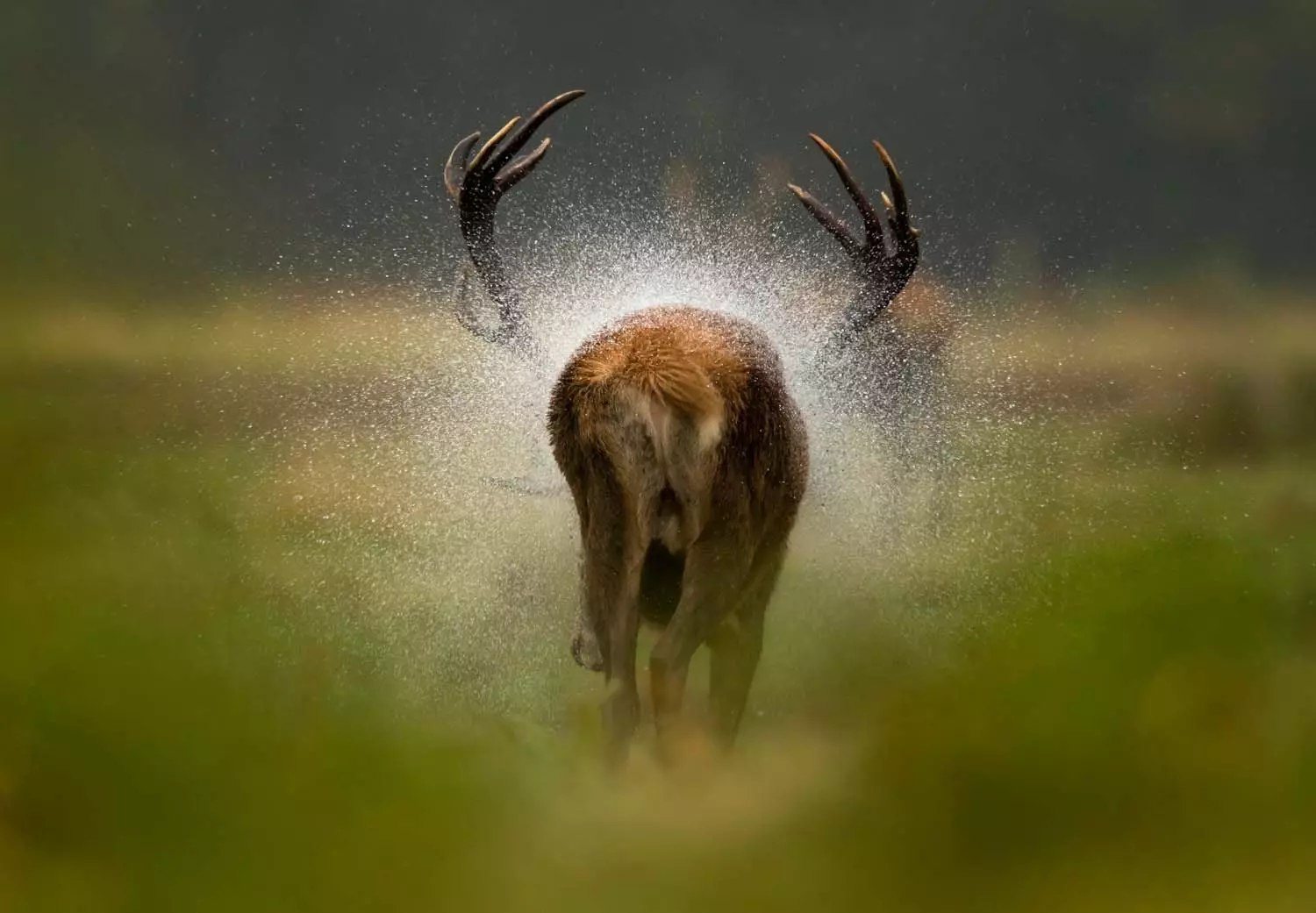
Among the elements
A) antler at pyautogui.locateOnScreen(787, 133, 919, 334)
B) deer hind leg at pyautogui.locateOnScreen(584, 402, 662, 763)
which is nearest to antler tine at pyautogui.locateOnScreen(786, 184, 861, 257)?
antler at pyautogui.locateOnScreen(787, 133, 919, 334)

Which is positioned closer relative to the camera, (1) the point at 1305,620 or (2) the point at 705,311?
(2) the point at 705,311

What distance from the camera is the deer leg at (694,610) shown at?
2305 mm

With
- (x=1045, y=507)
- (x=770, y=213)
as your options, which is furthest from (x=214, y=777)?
(x=1045, y=507)

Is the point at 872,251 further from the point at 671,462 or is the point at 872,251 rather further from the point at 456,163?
the point at 456,163

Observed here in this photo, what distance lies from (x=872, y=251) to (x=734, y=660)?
1.11m

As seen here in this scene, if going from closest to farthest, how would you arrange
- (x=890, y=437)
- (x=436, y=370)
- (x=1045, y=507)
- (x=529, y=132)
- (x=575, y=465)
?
(x=575, y=465) < (x=529, y=132) < (x=890, y=437) < (x=436, y=370) < (x=1045, y=507)

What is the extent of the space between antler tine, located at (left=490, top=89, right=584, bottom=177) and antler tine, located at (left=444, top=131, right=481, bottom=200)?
8cm

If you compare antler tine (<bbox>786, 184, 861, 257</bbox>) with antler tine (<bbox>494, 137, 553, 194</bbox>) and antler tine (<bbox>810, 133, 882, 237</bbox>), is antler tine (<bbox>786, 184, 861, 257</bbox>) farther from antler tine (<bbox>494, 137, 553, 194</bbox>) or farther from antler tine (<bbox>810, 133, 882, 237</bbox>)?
antler tine (<bbox>494, 137, 553, 194</bbox>)

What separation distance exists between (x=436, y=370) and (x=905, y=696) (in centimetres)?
190

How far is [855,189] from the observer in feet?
8.56

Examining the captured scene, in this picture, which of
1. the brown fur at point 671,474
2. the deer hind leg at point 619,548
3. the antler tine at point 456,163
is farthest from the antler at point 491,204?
the deer hind leg at point 619,548

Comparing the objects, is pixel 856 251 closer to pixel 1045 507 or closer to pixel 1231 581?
pixel 1045 507

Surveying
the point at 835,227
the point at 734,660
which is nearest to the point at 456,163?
the point at 835,227

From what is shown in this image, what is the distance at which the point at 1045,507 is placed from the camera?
377 cm
